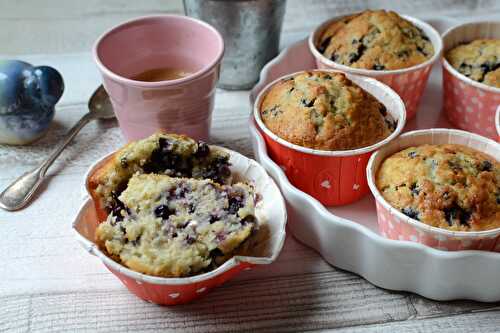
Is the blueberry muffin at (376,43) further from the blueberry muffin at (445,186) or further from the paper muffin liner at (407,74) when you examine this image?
the blueberry muffin at (445,186)

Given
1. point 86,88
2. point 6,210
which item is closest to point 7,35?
point 86,88

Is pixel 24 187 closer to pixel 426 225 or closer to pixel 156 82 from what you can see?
pixel 156 82

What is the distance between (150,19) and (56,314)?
1.00 metres

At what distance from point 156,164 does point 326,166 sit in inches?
19.0

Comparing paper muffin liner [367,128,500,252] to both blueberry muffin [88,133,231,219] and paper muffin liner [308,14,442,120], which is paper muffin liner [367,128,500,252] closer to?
paper muffin liner [308,14,442,120]

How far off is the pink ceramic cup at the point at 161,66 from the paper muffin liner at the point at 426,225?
56 cm

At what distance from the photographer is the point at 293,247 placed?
5.61ft

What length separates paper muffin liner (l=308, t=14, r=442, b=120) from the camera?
1.91 meters

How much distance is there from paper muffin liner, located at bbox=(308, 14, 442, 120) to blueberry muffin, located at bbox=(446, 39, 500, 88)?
0.08m

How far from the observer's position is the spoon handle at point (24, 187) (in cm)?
183

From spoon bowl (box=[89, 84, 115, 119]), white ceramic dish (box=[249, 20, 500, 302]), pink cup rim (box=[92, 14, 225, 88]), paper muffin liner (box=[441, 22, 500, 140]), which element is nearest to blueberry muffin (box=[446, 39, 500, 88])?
paper muffin liner (box=[441, 22, 500, 140])

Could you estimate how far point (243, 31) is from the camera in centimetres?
215

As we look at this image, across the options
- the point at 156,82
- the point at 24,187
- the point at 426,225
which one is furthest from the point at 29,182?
the point at 426,225

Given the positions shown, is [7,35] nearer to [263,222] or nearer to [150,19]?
[150,19]
